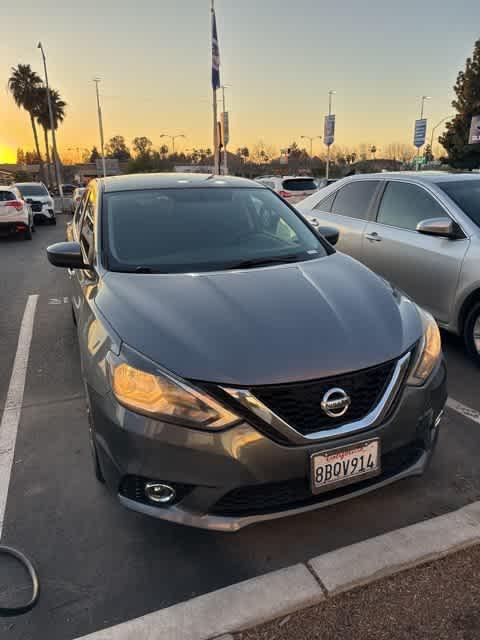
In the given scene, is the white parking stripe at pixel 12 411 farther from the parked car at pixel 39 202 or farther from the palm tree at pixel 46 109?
the palm tree at pixel 46 109

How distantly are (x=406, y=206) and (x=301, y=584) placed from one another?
4.01 m

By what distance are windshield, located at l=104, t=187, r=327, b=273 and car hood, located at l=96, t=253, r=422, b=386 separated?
214mm

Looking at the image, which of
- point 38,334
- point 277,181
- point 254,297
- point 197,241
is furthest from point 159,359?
point 277,181

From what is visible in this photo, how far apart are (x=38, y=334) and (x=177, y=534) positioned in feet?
12.5

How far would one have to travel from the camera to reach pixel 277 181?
1662 cm

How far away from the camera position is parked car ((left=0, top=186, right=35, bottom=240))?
13734 millimetres

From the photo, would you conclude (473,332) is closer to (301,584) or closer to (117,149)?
(301,584)

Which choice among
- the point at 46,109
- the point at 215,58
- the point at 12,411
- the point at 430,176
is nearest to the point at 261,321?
the point at 12,411

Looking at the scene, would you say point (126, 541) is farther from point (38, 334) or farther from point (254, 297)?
point (38, 334)

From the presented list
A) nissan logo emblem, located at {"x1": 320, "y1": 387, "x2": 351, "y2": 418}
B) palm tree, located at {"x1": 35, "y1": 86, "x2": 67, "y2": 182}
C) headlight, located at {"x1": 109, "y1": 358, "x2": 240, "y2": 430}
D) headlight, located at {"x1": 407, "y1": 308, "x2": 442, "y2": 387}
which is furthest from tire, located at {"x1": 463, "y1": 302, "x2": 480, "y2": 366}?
palm tree, located at {"x1": 35, "y1": 86, "x2": 67, "y2": 182}

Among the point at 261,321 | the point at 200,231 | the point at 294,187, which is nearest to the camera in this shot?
the point at 261,321

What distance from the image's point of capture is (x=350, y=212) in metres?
5.78

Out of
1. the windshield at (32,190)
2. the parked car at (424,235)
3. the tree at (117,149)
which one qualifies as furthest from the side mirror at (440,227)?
the tree at (117,149)

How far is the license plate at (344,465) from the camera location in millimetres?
2008
